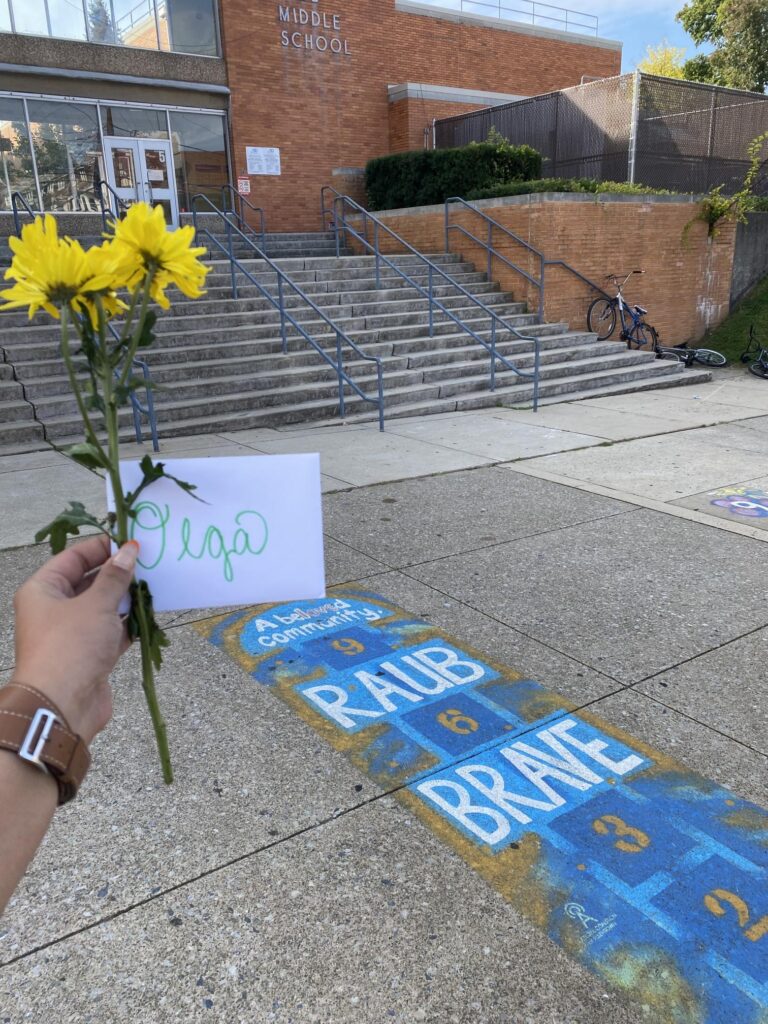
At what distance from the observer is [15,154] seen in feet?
49.8

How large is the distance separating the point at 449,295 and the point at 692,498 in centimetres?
795

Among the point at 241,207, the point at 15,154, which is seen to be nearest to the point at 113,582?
the point at 15,154

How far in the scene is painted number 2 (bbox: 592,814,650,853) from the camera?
2373 millimetres

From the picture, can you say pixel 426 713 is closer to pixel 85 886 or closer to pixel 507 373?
pixel 85 886

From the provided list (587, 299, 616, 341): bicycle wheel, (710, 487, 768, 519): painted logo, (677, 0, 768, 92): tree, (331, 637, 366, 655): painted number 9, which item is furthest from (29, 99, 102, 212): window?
(677, 0, 768, 92): tree

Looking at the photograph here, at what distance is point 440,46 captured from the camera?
19672mm

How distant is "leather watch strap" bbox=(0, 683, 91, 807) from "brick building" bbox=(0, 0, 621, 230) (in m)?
17.1

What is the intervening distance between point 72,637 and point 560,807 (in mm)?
1929

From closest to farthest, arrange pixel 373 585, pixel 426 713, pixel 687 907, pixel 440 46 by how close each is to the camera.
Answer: pixel 687 907 → pixel 426 713 → pixel 373 585 → pixel 440 46

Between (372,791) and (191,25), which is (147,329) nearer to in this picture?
(372,791)

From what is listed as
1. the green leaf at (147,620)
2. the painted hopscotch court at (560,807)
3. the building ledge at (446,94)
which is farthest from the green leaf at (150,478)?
the building ledge at (446,94)

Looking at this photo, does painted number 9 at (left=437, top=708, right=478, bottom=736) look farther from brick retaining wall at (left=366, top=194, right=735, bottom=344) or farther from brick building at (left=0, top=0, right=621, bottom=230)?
brick building at (left=0, top=0, right=621, bottom=230)

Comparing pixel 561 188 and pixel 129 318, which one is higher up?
pixel 561 188

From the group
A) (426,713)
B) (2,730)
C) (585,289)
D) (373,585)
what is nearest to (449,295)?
(585,289)
